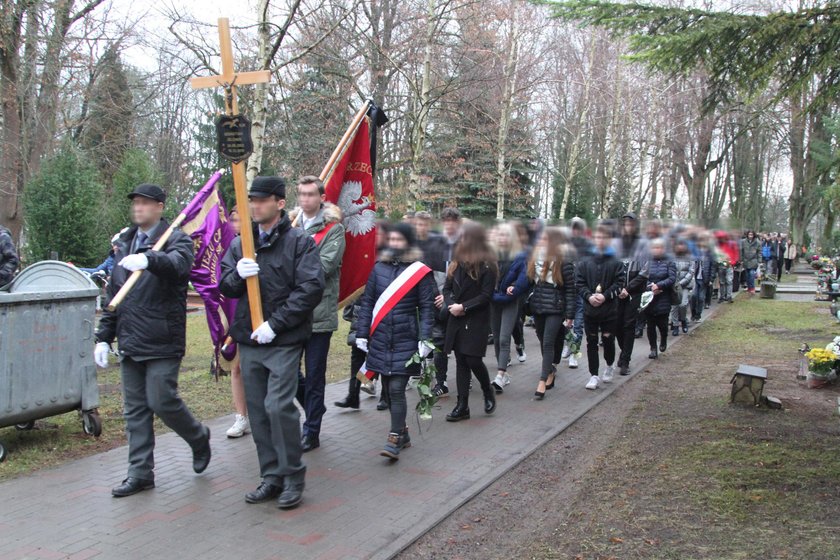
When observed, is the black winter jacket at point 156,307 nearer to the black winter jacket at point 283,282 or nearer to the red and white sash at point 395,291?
the black winter jacket at point 283,282

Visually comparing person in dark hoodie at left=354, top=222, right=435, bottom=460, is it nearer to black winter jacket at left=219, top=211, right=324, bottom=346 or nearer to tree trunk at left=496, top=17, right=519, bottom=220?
black winter jacket at left=219, top=211, right=324, bottom=346

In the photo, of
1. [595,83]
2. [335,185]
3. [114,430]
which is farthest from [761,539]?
[595,83]

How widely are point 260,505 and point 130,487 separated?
972mm

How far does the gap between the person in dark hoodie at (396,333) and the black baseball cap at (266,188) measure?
1.51 metres

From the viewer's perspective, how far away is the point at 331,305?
21.3 ft

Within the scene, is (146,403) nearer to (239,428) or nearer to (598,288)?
(239,428)

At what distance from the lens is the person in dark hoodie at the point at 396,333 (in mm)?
6273

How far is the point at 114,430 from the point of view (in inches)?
279

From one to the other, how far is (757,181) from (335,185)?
177ft

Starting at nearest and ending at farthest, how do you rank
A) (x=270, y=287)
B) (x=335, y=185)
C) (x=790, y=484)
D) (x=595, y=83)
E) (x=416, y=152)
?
1. (x=270, y=287)
2. (x=790, y=484)
3. (x=335, y=185)
4. (x=416, y=152)
5. (x=595, y=83)

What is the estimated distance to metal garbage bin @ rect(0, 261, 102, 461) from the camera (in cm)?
600

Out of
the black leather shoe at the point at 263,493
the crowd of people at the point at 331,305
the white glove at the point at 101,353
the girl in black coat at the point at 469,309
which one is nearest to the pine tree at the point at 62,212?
the crowd of people at the point at 331,305

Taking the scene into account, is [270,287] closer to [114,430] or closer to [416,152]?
[114,430]

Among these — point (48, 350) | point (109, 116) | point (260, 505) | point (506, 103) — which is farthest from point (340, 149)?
point (109, 116)
